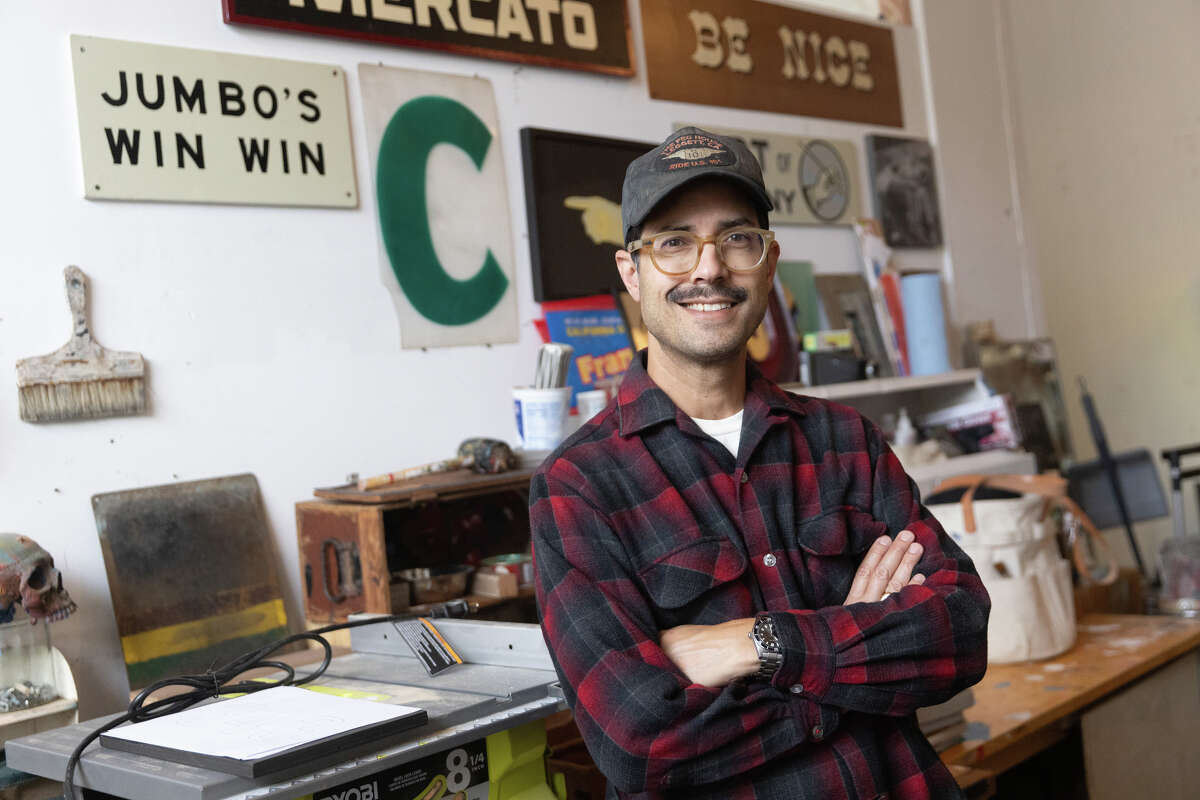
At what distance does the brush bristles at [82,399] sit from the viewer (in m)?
1.90

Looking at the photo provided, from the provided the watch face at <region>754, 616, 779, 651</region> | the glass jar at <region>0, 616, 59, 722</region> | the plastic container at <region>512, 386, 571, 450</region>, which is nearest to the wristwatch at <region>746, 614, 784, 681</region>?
the watch face at <region>754, 616, 779, 651</region>

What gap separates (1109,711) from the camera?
2.53m

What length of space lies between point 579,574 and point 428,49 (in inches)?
61.3

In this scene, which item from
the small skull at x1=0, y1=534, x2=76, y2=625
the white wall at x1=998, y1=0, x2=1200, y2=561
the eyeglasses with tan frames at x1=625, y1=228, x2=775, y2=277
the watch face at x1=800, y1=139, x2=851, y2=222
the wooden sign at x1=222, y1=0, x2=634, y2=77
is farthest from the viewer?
the white wall at x1=998, y1=0, x2=1200, y2=561

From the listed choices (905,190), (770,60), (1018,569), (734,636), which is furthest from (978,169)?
(734,636)

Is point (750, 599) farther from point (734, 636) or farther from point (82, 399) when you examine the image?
point (82, 399)

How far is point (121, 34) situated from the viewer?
206 centimetres

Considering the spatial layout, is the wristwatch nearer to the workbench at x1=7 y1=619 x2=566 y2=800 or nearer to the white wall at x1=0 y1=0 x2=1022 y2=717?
the workbench at x1=7 y1=619 x2=566 y2=800

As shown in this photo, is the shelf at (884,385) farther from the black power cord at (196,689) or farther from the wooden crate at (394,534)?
the black power cord at (196,689)

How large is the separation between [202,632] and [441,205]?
1078 mm

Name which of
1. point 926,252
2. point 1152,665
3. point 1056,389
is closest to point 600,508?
point 1152,665

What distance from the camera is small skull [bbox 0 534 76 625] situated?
1.68 metres

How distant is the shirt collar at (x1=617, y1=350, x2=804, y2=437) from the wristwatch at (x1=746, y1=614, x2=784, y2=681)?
338mm

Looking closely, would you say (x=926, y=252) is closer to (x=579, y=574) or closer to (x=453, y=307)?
(x=453, y=307)
